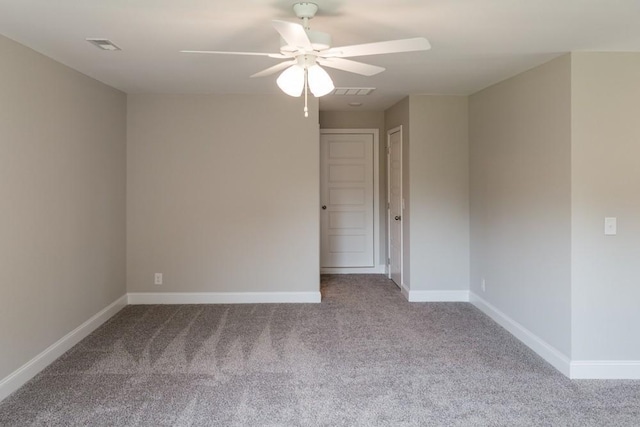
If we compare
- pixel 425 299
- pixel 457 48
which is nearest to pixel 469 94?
pixel 457 48

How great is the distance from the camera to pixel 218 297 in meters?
5.07

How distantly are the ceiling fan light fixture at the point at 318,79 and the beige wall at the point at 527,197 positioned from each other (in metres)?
1.83

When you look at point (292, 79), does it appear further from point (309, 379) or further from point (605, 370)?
point (605, 370)

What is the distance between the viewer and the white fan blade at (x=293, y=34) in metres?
1.98

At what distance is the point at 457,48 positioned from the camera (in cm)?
321

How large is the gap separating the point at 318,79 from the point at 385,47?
0.43 m

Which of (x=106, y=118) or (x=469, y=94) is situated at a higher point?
(x=469, y=94)

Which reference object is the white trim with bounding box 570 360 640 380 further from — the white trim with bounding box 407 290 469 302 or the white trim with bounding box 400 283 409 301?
the white trim with bounding box 400 283 409 301

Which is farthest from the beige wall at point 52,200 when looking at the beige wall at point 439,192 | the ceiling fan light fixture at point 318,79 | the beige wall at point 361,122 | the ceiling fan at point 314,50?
the beige wall at point 439,192

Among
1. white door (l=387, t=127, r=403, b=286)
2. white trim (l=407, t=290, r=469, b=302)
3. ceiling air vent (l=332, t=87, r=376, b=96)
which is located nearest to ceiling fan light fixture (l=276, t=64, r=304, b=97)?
ceiling air vent (l=332, t=87, r=376, b=96)

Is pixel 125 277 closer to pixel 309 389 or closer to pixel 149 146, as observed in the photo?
pixel 149 146

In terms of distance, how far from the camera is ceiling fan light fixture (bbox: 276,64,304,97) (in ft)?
8.19

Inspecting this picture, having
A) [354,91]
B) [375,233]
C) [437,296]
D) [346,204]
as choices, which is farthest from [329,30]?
[375,233]

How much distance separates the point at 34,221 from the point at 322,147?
4054 mm
